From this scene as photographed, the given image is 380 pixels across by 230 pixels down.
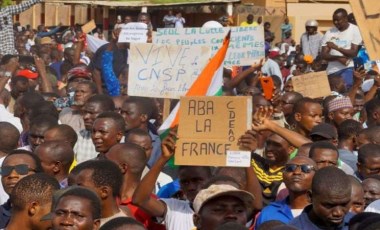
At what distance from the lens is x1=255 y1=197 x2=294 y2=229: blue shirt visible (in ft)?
25.4

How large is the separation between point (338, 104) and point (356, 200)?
3.82 meters

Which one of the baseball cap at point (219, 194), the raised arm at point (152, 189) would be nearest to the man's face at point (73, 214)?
the baseball cap at point (219, 194)

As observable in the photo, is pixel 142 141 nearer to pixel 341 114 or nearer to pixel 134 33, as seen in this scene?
pixel 341 114

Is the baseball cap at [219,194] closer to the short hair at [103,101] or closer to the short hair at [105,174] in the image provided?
the short hair at [105,174]

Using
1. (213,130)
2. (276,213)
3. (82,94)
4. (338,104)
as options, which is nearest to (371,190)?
(276,213)

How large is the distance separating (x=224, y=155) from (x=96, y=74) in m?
6.28

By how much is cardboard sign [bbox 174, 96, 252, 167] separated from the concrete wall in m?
21.1

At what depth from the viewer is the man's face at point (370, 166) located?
9109 millimetres

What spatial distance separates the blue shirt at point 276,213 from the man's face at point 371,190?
0.70 metres

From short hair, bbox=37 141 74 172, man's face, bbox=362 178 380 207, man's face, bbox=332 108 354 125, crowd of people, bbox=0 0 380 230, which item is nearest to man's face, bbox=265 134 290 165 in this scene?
crowd of people, bbox=0 0 380 230

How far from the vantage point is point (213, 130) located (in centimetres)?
825

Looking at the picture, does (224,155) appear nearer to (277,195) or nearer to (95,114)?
(277,195)

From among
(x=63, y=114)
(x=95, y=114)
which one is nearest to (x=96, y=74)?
(x=63, y=114)

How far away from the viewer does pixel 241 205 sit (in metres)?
6.82
